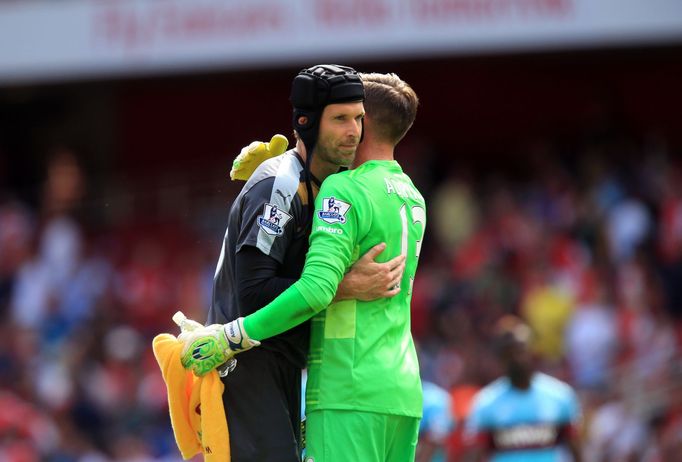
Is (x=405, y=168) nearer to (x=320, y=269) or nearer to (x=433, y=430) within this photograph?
(x=433, y=430)

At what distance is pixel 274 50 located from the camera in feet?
46.0

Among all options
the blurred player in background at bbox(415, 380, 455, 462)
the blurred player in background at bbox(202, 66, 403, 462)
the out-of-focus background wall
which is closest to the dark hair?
the blurred player in background at bbox(202, 66, 403, 462)

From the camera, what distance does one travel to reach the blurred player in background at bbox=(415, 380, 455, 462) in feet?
25.2

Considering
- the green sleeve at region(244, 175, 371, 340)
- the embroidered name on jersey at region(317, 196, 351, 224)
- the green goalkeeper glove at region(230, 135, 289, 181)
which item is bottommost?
the green sleeve at region(244, 175, 371, 340)

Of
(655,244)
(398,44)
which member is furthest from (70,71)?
(655,244)

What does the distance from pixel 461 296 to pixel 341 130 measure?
7958 millimetres

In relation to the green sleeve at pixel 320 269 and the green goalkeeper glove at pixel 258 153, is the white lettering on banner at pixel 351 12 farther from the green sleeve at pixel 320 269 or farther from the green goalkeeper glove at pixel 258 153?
the green sleeve at pixel 320 269

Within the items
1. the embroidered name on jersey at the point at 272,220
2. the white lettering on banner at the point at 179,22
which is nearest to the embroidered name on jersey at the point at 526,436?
the embroidered name on jersey at the point at 272,220

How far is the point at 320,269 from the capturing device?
14.4 feet

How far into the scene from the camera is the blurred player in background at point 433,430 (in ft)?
25.2

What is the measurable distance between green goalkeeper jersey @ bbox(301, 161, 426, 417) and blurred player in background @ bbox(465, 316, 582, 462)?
3706mm

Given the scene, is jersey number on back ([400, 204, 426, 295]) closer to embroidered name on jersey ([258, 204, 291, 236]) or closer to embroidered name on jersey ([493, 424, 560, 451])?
embroidered name on jersey ([258, 204, 291, 236])

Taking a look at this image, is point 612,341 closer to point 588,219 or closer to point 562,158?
point 588,219

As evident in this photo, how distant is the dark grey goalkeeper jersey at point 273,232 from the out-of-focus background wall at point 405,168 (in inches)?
178
